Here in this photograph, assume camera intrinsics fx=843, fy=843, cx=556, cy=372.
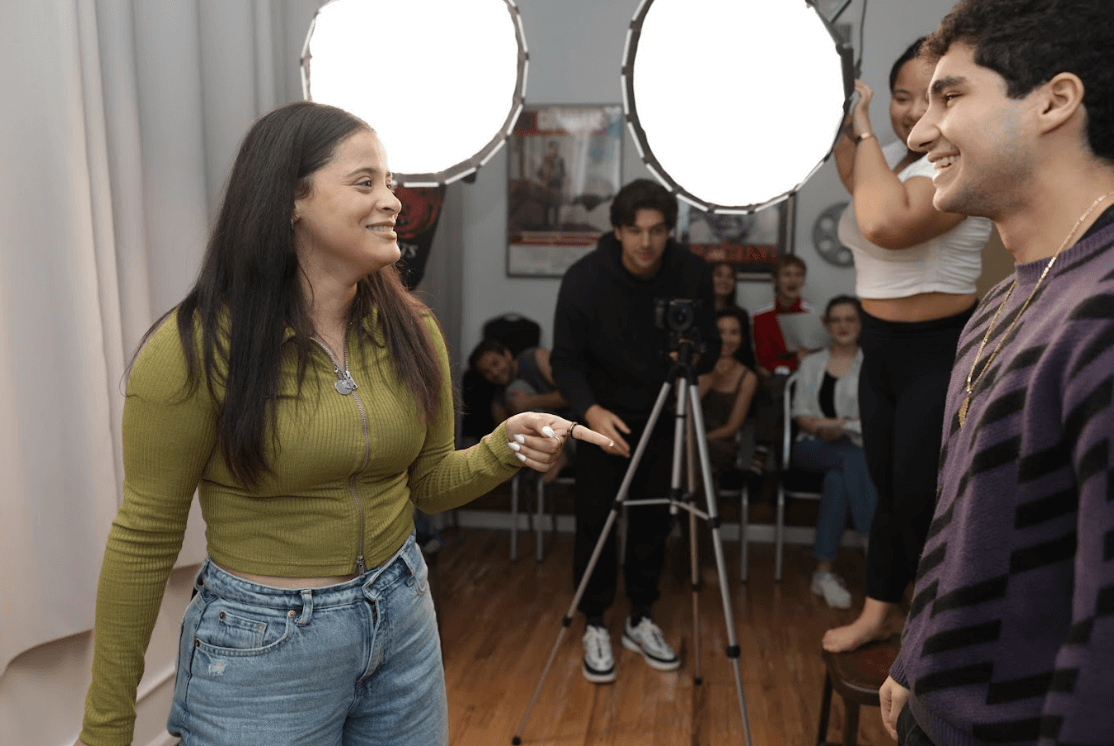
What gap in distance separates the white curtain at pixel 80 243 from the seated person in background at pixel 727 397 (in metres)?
2.24

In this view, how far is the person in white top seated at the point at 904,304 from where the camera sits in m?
1.71

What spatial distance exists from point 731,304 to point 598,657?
2.23 meters

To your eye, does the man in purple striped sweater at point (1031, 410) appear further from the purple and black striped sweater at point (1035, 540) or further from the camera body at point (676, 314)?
the camera body at point (676, 314)

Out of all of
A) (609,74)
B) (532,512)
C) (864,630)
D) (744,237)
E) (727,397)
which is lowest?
(532,512)

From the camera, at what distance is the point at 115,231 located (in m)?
1.71

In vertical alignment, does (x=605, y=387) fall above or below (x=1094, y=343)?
below

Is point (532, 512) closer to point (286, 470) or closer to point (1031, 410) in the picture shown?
point (286, 470)

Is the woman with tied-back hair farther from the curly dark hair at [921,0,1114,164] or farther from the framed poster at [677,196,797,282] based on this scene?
the framed poster at [677,196,797,282]

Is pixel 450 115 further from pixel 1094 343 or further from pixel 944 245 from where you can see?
pixel 1094 343

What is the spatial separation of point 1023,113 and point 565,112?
154 inches

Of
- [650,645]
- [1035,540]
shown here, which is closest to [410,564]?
[1035,540]

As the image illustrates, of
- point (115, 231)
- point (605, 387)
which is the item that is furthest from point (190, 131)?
point (605, 387)

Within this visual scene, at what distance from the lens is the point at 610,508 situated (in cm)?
264

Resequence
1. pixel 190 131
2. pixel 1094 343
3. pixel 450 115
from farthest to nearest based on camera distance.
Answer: pixel 190 131 → pixel 450 115 → pixel 1094 343
